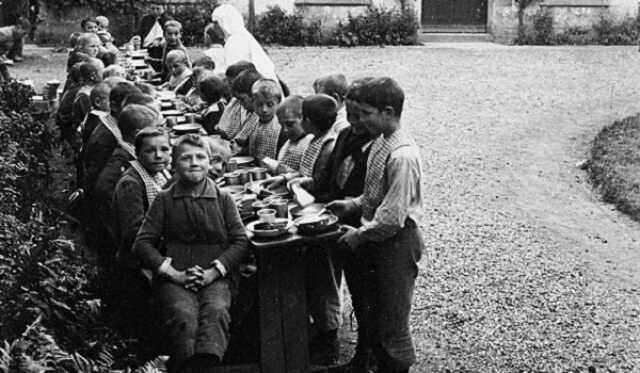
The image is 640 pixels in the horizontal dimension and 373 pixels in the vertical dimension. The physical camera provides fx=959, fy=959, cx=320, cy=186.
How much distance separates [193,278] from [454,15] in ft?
67.8

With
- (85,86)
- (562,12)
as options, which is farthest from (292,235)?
(562,12)

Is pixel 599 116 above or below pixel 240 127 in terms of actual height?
below

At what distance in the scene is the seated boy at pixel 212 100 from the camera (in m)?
8.87

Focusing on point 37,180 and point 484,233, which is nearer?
point 37,180

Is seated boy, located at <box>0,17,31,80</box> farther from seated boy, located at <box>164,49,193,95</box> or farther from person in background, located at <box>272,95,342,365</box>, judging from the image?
person in background, located at <box>272,95,342,365</box>

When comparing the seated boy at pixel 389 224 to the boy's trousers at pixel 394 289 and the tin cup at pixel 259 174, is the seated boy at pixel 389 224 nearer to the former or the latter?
the boy's trousers at pixel 394 289

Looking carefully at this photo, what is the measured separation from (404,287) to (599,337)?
1805 millimetres

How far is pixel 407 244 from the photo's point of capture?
17.0ft

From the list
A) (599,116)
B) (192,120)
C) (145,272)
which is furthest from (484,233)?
(599,116)

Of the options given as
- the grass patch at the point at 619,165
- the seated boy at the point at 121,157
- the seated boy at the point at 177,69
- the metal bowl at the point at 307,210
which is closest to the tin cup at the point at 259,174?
the seated boy at the point at 121,157

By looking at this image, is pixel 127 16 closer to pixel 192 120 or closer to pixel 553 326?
pixel 192 120

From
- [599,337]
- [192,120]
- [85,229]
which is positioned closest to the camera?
[599,337]

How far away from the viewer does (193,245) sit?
5.21 meters

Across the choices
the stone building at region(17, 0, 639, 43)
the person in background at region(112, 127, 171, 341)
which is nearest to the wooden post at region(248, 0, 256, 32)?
the stone building at region(17, 0, 639, 43)
